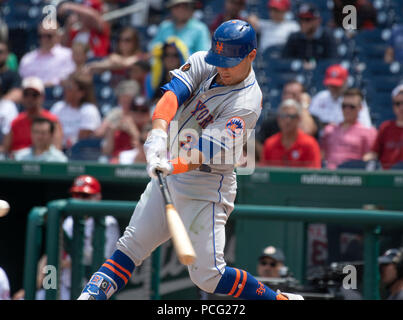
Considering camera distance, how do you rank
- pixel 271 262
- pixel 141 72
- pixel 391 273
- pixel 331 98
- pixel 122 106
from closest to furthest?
pixel 391 273
pixel 271 262
pixel 331 98
pixel 122 106
pixel 141 72

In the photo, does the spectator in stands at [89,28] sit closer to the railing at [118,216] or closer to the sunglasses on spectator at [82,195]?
the sunglasses on spectator at [82,195]

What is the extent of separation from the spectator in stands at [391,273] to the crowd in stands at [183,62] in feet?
4.40

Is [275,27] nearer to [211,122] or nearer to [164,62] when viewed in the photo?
[164,62]

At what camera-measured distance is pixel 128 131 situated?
22.0 ft

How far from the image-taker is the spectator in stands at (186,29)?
7586 mm

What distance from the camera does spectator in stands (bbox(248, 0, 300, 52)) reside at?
7.89m

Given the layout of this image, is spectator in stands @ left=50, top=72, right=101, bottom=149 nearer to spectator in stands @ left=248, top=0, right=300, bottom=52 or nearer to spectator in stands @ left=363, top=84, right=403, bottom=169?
spectator in stands @ left=248, top=0, right=300, bottom=52

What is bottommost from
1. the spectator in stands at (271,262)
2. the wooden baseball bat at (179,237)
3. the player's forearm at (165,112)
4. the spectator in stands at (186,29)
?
the spectator in stands at (271,262)

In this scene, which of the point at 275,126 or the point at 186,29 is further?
the point at 186,29

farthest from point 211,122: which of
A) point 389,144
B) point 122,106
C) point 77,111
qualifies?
point 77,111

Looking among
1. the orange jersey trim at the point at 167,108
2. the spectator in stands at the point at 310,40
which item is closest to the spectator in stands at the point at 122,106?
the spectator in stands at the point at 310,40

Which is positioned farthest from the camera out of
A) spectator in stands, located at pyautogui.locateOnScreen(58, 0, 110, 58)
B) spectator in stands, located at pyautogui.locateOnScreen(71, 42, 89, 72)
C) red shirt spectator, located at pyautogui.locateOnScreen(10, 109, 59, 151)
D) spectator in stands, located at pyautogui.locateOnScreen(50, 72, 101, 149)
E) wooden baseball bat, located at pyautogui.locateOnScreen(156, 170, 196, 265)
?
spectator in stands, located at pyautogui.locateOnScreen(58, 0, 110, 58)

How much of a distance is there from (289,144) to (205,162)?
100 inches

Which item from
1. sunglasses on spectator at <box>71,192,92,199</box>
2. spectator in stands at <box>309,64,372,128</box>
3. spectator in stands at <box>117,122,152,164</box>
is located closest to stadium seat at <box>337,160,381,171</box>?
spectator in stands at <box>309,64,372,128</box>
